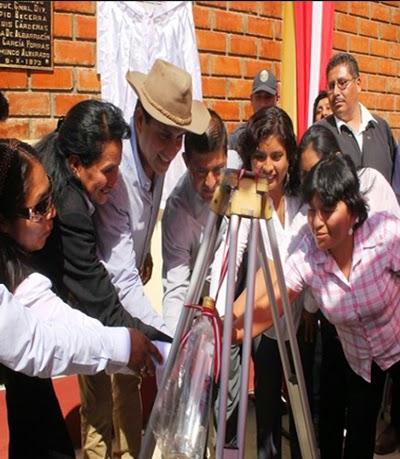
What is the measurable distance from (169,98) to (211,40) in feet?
6.31

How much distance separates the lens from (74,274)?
204 cm

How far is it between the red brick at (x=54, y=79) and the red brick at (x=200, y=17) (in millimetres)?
919

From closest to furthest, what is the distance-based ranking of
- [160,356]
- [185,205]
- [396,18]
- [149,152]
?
[160,356] → [149,152] → [185,205] → [396,18]

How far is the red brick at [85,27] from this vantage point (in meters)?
3.41

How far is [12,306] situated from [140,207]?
2.60 ft

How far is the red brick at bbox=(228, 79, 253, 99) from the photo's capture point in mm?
4148

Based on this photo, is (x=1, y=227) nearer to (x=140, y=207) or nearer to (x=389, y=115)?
(x=140, y=207)

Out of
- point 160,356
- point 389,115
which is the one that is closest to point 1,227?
point 160,356

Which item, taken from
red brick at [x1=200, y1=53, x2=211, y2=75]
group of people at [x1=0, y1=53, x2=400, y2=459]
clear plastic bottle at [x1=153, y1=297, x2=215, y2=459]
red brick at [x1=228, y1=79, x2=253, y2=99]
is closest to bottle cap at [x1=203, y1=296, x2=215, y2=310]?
clear plastic bottle at [x1=153, y1=297, x2=215, y2=459]

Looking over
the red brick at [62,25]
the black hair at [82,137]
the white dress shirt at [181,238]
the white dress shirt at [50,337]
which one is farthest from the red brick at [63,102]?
the white dress shirt at [50,337]

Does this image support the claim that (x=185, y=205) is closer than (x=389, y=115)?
Yes

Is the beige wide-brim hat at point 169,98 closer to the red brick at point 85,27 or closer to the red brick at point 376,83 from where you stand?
the red brick at point 85,27

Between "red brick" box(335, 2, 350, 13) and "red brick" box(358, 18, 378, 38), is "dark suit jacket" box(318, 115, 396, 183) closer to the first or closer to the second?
"red brick" box(335, 2, 350, 13)

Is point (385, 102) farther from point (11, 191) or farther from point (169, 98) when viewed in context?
point (11, 191)
